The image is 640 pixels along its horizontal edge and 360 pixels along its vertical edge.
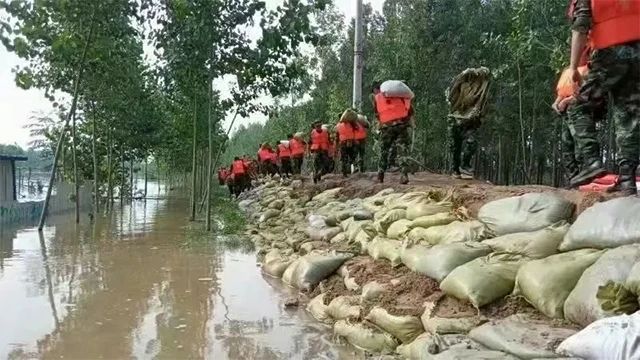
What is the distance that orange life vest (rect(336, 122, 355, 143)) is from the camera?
10.6m

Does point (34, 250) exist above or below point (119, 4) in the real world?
below

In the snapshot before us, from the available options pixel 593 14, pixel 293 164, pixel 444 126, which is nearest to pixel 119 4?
pixel 293 164

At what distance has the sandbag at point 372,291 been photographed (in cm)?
421

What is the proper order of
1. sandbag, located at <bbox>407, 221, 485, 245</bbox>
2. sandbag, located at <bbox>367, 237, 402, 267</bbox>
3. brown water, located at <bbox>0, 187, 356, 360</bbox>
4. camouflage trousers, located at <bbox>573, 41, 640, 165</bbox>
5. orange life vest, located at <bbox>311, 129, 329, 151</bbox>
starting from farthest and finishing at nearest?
orange life vest, located at <bbox>311, 129, 329, 151</bbox>
sandbag, located at <bbox>367, 237, 402, 267</bbox>
sandbag, located at <bbox>407, 221, 485, 245</bbox>
brown water, located at <bbox>0, 187, 356, 360</bbox>
camouflage trousers, located at <bbox>573, 41, 640, 165</bbox>

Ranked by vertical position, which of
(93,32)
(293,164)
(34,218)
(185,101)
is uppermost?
(93,32)

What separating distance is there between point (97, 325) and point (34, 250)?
496cm

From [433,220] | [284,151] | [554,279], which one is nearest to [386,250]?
[433,220]

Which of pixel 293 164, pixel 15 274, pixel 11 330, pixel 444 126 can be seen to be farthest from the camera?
pixel 444 126

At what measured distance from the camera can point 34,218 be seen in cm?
1558

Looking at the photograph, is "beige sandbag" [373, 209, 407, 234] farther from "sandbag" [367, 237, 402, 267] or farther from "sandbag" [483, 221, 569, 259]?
"sandbag" [483, 221, 569, 259]

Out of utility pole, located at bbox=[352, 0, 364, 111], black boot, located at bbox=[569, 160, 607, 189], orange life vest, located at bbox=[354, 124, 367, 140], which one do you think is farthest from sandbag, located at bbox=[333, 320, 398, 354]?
utility pole, located at bbox=[352, 0, 364, 111]

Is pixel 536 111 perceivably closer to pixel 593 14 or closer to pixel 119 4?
pixel 119 4

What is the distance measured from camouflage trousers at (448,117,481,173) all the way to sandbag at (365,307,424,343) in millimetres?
3780

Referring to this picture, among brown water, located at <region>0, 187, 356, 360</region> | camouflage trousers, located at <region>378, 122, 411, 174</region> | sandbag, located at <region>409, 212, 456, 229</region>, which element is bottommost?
brown water, located at <region>0, 187, 356, 360</region>
